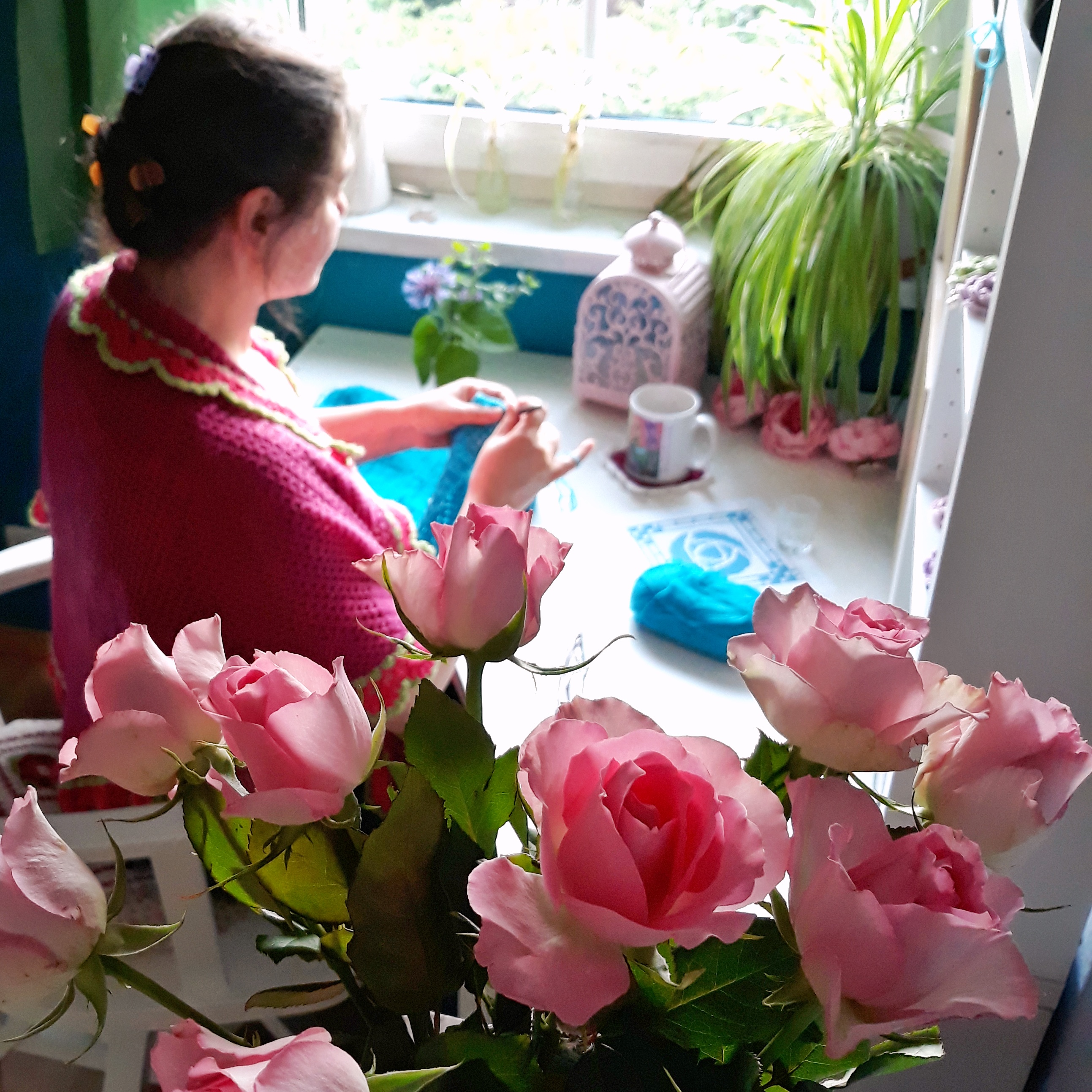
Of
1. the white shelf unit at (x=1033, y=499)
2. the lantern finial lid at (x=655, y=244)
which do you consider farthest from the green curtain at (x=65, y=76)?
the white shelf unit at (x=1033, y=499)

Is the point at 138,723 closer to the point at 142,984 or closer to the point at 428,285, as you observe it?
the point at 142,984

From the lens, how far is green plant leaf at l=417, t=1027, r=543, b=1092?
321mm

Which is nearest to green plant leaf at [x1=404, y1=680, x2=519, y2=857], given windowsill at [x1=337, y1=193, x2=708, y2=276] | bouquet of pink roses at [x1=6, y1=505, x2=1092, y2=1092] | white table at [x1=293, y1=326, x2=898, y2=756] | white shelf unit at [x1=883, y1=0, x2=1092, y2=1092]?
bouquet of pink roses at [x1=6, y1=505, x2=1092, y2=1092]

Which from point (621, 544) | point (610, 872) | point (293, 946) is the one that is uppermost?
point (610, 872)

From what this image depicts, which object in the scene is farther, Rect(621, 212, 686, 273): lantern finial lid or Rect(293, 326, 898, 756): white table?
Rect(621, 212, 686, 273): lantern finial lid

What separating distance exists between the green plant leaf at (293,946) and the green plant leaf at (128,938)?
50 mm

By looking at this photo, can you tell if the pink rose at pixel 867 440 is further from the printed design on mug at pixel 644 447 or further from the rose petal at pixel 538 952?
the rose petal at pixel 538 952

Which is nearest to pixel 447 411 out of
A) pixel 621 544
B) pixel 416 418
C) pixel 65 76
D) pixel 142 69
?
pixel 416 418

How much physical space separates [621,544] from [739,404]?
0.31m

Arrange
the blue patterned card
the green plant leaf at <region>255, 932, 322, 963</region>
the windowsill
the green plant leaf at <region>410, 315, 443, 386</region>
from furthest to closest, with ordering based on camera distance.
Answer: the windowsill, the green plant leaf at <region>410, 315, 443, 386</region>, the blue patterned card, the green plant leaf at <region>255, 932, 322, 963</region>

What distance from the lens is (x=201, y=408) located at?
3.09 ft

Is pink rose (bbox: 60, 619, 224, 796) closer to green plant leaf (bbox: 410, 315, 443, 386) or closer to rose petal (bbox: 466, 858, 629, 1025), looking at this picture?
rose petal (bbox: 466, 858, 629, 1025)

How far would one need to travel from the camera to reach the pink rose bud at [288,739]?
29 cm

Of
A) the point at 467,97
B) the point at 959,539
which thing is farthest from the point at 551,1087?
the point at 467,97
